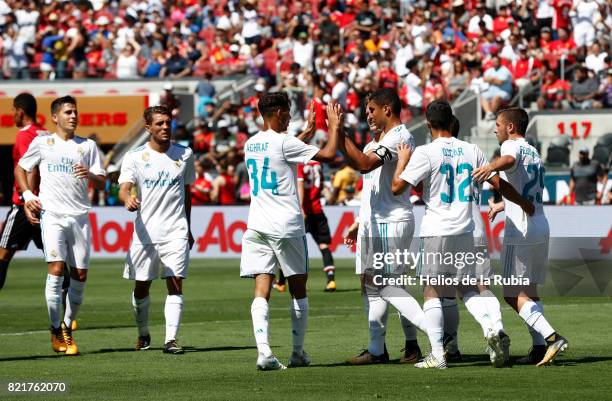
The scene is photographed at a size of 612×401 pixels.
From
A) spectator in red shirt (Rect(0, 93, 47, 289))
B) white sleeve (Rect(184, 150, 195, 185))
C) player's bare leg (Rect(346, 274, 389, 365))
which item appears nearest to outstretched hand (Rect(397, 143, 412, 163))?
player's bare leg (Rect(346, 274, 389, 365))

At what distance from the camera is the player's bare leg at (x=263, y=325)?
11.3 m

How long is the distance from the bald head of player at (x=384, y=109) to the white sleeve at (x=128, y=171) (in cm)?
278

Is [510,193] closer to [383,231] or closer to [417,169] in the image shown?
[417,169]

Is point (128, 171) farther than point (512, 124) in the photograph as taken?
Yes

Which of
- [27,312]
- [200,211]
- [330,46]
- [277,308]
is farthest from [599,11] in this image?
[27,312]

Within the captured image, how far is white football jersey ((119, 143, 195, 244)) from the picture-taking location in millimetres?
13125

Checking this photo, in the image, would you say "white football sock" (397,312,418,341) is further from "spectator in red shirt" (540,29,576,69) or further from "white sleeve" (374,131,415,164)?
"spectator in red shirt" (540,29,576,69)

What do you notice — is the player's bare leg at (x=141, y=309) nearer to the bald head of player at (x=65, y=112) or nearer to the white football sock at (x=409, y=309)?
the bald head of player at (x=65, y=112)

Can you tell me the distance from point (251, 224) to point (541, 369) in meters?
2.82

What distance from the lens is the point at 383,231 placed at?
1161 cm

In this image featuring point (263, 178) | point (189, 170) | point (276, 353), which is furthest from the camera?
point (189, 170)

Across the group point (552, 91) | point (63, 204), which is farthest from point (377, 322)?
point (552, 91)

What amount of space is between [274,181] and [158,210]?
2.07m

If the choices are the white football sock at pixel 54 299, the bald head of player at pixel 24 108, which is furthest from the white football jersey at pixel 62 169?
the bald head of player at pixel 24 108
